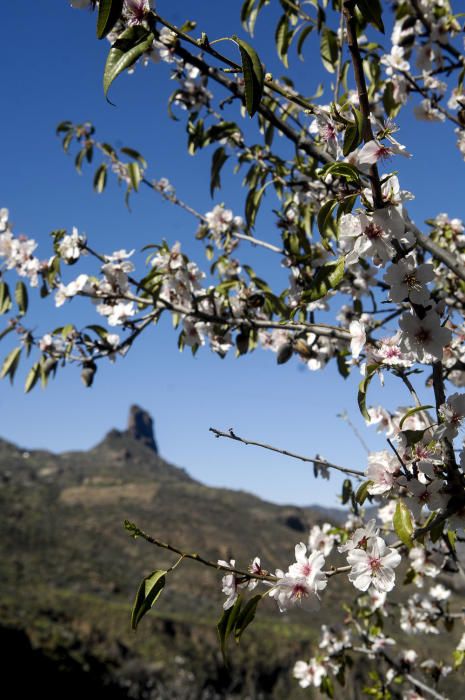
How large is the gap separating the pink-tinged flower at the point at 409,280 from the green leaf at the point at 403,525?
1.49 feet

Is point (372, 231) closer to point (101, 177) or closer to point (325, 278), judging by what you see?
point (325, 278)

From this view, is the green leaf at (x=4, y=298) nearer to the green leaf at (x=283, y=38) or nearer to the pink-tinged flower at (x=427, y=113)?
the green leaf at (x=283, y=38)

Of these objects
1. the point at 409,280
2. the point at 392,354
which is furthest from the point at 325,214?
the point at 392,354

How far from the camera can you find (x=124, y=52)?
102 centimetres

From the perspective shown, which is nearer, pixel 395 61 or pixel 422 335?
pixel 422 335

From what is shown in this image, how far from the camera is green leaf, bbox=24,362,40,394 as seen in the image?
250cm

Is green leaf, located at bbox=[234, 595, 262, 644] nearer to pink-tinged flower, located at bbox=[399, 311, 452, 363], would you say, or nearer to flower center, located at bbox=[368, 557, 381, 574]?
flower center, located at bbox=[368, 557, 381, 574]

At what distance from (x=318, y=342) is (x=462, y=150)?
3.39 ft

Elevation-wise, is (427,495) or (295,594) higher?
(427,495)

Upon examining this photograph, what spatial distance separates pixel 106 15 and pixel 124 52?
0.15 metres

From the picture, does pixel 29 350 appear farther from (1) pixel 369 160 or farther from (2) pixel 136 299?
(1) pixel 369 160

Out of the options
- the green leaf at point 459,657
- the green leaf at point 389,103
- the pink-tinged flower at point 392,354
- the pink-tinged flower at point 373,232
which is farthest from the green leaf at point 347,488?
the green leaf at point 389,103

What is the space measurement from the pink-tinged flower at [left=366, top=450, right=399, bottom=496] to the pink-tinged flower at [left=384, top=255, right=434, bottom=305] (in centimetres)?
43

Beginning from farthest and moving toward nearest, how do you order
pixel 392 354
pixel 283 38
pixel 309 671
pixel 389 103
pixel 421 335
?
pixel 309 671 → pixel 389 103 → pixel 283 38 → pixel 392 354 → pixel 421 335
